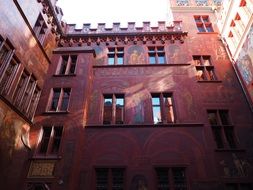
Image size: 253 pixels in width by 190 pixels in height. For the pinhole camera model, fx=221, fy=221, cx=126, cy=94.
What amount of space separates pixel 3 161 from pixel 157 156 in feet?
20.0

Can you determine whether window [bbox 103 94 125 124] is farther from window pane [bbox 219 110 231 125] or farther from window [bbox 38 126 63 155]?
window pane [bbox 219 110 231 125]

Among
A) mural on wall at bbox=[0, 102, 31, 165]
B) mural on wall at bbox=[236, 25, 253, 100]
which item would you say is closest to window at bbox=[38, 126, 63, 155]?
mural on wall at bbox=[0, 102, 31, 165]

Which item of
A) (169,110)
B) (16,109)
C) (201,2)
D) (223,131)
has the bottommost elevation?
(223,131)

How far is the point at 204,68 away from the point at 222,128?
390 centimetres

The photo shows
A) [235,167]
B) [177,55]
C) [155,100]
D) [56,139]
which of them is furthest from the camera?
[177,55]

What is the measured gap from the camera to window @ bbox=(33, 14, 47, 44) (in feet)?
39.3

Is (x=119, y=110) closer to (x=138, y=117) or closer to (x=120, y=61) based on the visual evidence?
(x=138, y=117)

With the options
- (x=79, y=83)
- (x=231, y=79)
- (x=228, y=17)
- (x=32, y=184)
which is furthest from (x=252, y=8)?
(x=32, y=184)

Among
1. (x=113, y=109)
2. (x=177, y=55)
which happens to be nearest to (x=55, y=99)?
(x=113, y=109)

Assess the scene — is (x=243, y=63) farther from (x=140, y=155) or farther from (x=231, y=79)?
(x=140, y=155)

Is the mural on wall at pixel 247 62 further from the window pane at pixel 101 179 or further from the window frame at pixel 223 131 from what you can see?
the window pane at pixel 101 179

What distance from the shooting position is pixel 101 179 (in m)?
9.37

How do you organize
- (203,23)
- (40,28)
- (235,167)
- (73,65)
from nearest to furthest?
(235,167)
(40,28)
(73,65)
(203,23)

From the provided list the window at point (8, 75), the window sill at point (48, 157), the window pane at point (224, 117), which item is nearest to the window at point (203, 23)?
the window pane at point (224, 117)
